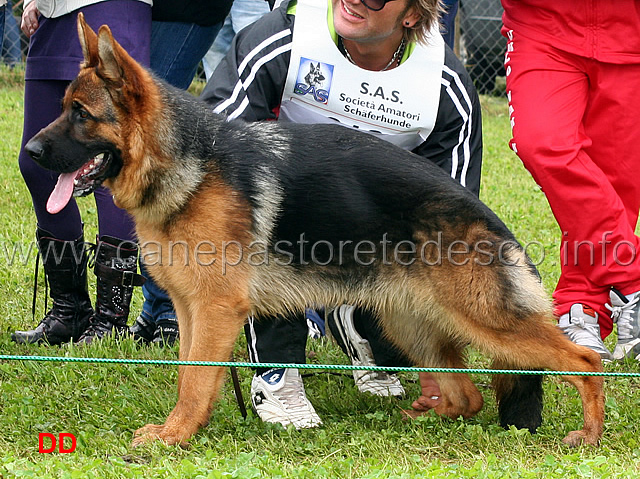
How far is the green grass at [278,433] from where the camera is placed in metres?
2.87

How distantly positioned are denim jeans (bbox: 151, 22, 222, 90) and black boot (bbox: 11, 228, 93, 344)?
1025 millimetres

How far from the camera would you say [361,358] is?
4.02 m

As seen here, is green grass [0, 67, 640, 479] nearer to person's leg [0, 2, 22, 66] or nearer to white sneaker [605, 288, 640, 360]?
white sneaker [605, 288, 640, 360]

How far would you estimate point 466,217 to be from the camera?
322 cm

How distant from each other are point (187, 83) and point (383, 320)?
1836mm

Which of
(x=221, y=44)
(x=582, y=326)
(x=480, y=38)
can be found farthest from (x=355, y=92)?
(x=480, y=38)

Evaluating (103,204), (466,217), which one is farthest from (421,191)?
(103,204)

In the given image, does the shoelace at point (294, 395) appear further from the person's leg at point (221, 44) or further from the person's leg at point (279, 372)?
the person's leg at point (221, 44)

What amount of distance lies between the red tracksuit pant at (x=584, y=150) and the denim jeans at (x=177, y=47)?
166 cm

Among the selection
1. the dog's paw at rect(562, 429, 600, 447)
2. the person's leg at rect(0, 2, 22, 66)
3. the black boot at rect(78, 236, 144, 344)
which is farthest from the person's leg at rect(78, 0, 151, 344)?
the person's leg at rect(0, 2, 22, 66)

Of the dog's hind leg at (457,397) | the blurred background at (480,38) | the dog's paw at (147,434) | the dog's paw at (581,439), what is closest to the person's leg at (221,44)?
the blurred background at (480,38)

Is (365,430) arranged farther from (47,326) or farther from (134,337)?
(47,326)

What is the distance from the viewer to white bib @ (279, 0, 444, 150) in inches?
149

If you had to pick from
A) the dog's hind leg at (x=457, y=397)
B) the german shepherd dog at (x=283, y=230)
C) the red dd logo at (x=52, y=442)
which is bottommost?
the red dd logo at (x=52, y=442)
